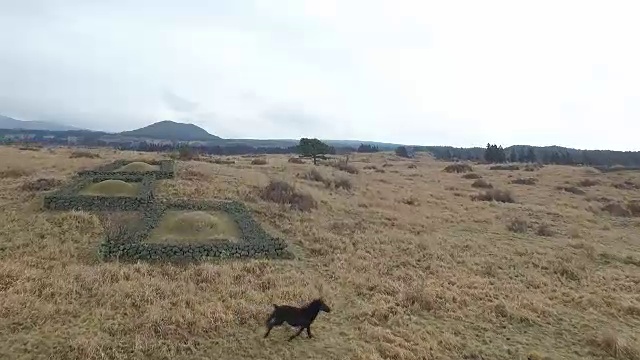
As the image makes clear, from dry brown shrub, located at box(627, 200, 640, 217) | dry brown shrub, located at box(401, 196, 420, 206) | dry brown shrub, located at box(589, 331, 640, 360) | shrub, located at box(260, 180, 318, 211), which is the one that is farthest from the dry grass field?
dry brown shrub, located at box(627, 200, 640, 217)

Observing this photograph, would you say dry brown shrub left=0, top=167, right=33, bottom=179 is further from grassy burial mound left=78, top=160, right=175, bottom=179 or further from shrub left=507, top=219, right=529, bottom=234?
shrub left=507, top=219, right=529, bottom=234

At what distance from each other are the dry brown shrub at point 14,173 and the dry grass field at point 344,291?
587 centimetres

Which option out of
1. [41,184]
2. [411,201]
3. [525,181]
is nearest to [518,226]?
[411,201]

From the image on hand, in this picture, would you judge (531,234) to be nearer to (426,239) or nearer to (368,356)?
(426,239)

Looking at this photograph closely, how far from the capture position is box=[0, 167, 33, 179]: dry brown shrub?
1284 inches

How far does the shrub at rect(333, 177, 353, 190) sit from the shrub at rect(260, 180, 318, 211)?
7.60 meters

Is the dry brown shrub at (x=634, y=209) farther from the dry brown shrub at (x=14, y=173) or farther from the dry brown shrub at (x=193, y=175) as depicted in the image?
the dry brown shrub at (x=14, y=173)

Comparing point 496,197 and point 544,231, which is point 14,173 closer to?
point 544,231

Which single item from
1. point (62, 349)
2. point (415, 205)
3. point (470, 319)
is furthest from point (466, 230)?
point (62, 349)

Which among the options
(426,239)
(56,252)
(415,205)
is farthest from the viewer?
(415,205)

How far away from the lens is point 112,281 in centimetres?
1375

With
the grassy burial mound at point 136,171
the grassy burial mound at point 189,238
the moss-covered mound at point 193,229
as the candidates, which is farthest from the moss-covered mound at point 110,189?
the moss-covered mound at point 193,229

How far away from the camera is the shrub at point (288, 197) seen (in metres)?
27.0

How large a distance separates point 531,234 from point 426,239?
7.53 m
